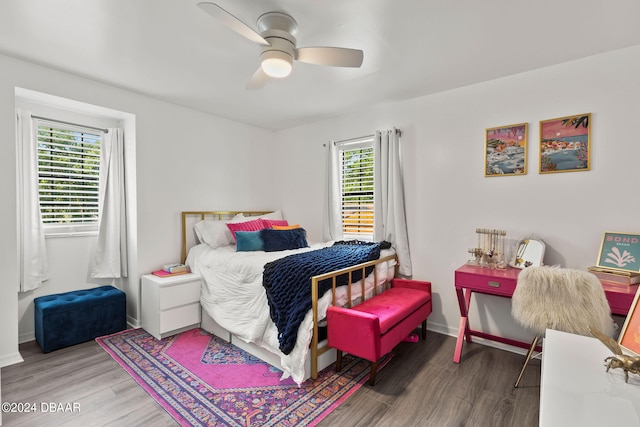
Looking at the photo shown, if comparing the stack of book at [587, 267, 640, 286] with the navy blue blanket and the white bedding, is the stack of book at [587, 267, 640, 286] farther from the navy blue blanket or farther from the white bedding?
the navy blue blanket

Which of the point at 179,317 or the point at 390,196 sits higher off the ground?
the point at 390,196

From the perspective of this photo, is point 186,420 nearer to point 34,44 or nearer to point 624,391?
point 624,391

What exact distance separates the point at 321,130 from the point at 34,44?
285 centimetres

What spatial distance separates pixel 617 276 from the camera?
7.08ft

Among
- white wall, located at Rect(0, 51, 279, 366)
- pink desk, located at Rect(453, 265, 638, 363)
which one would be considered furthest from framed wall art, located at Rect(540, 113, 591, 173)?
white wall, located at Rect(0, 51, 279, 366)

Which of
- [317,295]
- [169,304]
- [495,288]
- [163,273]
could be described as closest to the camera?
[317,295]

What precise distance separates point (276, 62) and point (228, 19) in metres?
0.42

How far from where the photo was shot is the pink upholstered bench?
212cm

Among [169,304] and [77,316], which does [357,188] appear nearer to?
[169,304]

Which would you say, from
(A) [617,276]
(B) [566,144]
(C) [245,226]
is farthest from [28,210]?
(A) [617,276]

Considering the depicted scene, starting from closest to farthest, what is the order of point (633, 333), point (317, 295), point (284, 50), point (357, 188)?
point (633, 333) → point (284, 50) → point (317, 295) → point (357, 188)

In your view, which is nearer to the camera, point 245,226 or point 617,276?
point 617,276

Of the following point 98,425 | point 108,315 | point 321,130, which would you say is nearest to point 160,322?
point 108,315

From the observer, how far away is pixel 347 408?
1.97 m
